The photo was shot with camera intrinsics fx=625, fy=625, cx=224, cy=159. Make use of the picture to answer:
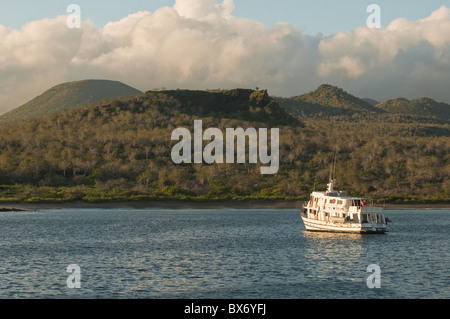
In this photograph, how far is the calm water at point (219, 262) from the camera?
157 feet

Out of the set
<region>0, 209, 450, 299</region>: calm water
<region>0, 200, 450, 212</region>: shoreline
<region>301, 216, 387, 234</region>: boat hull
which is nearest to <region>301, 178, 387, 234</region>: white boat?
<region>301, 216, 387, 234</region>: boat hull

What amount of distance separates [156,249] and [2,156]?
130242mm

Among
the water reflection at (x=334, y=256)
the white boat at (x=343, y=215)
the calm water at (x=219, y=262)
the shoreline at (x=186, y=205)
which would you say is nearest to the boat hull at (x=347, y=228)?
the white boat at (x=343, y=215)

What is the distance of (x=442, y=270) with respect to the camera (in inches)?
2291

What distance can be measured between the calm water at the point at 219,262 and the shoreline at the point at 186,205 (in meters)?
49.8

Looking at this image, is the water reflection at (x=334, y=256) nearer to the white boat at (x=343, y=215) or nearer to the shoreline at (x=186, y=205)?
the white boat at (x=343, y=215)

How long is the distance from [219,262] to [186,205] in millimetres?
100054

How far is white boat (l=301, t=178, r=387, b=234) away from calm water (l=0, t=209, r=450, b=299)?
1.96 m

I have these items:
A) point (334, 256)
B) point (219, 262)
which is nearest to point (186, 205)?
point (334, 256)

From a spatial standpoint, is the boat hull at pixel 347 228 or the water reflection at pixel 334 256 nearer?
the water reflection at pixel 334 256

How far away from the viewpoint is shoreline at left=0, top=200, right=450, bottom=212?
156 metres

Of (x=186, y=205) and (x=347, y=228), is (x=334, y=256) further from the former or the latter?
(x=186, y=205)
